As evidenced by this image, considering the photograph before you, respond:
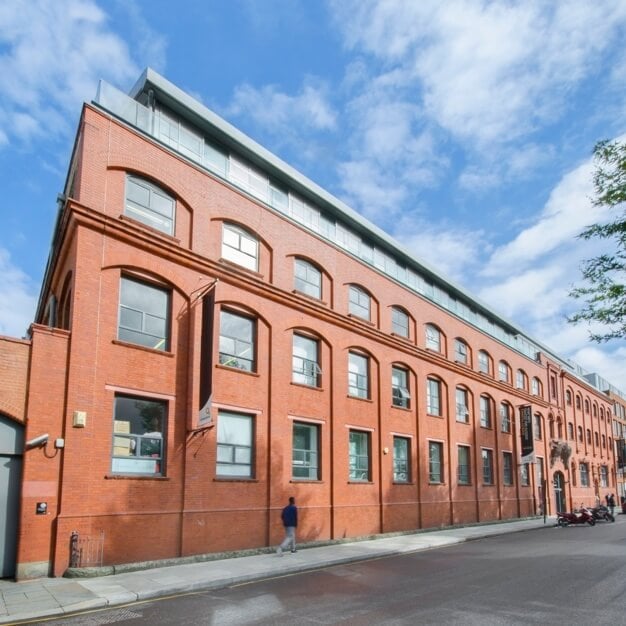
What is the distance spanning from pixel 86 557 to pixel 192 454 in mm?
3783

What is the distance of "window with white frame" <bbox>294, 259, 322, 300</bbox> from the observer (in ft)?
73.1

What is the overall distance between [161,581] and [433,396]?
1996cm

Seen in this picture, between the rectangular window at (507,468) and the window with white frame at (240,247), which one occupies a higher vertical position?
the window with white frame at (240,247)

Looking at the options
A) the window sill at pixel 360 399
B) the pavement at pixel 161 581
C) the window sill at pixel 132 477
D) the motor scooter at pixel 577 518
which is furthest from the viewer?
the motor scooter at pixel 577 518

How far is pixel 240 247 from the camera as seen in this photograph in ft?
65.1

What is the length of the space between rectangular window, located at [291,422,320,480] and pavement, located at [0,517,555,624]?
2368mm

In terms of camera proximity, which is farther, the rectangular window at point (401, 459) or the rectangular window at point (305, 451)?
the rectangular window at point (401, 459)

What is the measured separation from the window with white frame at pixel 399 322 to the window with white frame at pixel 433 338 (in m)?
2.30

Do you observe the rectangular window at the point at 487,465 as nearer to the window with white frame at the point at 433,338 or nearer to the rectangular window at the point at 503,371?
the rectangular window at the point at 503,371

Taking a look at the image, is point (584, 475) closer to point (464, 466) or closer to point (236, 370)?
point (464, 466)

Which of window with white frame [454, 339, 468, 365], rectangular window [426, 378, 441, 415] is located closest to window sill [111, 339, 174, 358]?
rectangular window [426, 378, 441, 415]

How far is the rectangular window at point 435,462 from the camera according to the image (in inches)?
1131

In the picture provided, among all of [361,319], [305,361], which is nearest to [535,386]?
[361,319]

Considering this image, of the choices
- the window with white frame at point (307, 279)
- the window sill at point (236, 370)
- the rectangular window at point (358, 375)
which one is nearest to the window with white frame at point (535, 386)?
the rectangular window at point (358, 375)
